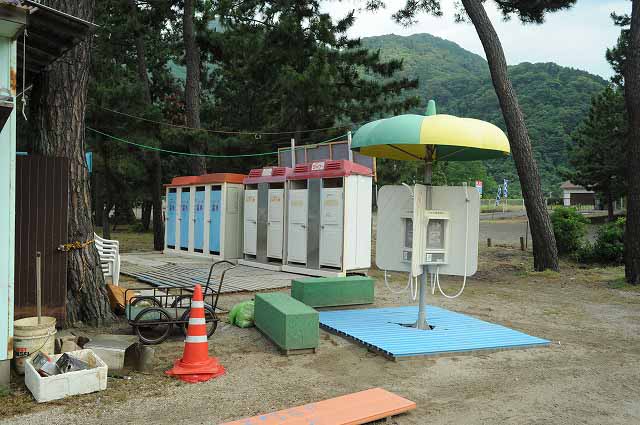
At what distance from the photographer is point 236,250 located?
48.1 ft

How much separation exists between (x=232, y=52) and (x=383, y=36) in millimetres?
127875

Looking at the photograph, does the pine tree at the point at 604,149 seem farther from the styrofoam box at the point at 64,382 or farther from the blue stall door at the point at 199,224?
the styrofoam box at the point at 64,382

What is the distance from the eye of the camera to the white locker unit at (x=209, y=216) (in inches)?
571

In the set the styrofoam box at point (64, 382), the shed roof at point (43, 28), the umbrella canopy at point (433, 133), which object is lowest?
the styrofoam box at point (64, 382)

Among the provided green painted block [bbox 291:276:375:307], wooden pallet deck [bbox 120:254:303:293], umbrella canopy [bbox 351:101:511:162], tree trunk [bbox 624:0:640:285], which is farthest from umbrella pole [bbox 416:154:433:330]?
tree trunk [bbox 624:0:640:285]

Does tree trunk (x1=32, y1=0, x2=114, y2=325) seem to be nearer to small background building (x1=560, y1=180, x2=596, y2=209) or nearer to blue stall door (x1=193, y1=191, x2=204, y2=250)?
blue stall door (x1=193, y1=191, x2=204, y2=250)

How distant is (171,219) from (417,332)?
12.3m

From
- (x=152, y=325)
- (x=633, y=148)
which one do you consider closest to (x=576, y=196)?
(x=633, y=148)

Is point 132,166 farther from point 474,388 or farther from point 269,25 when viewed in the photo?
point 474,388

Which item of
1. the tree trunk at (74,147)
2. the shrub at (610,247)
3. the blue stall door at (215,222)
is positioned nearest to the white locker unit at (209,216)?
the blue stall door at (215,222)

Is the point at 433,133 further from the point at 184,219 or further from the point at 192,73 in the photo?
the point at 192,73

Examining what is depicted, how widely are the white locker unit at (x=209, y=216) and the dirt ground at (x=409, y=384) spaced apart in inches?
312

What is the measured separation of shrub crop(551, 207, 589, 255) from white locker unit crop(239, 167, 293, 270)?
799 centimetres

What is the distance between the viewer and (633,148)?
37.9ft
